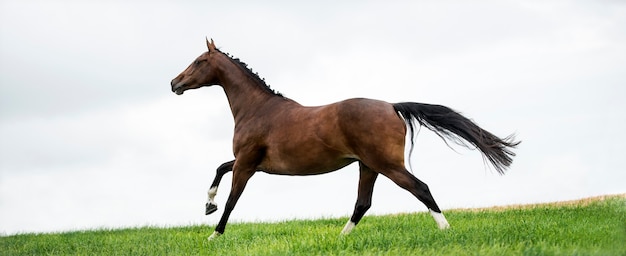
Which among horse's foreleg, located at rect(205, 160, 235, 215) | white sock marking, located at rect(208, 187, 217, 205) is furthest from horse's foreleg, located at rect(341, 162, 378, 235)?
white sock marking, located at rect(208, 187, 217, 205)

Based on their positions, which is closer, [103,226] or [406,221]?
[406,221]

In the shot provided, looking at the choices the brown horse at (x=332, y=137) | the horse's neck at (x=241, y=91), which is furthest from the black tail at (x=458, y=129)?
the horse's neck at (x=241, y=91)

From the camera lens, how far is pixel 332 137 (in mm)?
8094

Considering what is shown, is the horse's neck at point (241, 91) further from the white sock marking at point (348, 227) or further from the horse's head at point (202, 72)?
the white sock marking at point (348, 227)

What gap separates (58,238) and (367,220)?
5113 millimetres

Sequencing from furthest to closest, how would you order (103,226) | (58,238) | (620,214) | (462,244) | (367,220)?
(103,226) → (58,238) → (367,220) → (620,214) → (462,244)

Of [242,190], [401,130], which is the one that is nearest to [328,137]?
[401,130]

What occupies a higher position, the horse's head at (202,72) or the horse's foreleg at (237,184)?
the horse's head at (202,72)

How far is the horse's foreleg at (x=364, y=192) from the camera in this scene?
852 centimetres

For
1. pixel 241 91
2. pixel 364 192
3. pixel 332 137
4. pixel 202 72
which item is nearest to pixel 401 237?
pixel 364 192

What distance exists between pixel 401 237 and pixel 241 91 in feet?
10.8

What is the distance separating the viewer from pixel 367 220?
426 inches

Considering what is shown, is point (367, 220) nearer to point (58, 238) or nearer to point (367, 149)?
point (367, 149)

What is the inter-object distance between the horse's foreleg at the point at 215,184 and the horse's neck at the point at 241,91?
637 mm
